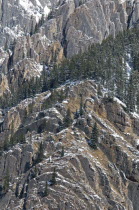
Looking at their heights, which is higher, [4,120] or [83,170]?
[4,120]

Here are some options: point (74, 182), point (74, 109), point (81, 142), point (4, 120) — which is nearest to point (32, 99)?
point (4, 120)

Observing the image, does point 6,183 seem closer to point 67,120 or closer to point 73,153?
point 73,153

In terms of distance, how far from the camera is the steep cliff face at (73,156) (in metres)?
141

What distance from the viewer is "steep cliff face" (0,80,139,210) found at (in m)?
141

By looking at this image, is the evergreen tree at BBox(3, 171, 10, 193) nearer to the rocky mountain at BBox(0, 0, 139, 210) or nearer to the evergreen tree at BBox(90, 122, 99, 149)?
the rocky mountain at BBox(0, 0, 139, 210)

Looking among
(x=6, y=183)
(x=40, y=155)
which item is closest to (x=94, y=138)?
(x=40, y=155)

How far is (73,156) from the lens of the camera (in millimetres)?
148875

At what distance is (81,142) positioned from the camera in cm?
15700

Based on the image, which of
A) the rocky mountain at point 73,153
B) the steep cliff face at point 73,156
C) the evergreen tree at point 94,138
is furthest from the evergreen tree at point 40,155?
the evergreen tree at point 94,138

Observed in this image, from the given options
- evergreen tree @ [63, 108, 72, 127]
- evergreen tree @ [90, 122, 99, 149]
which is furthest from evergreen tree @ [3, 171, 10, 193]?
evergreen tree @ [90, 122, 99, 149]

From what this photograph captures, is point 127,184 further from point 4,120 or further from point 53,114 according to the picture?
point 4,120

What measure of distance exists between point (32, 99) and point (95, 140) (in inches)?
1799

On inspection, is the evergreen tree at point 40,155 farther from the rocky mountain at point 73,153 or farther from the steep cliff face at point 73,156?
the steep cliff face at point 73,156

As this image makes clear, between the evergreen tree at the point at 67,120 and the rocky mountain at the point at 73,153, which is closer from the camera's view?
the rocky mountain at the point at 73,153
